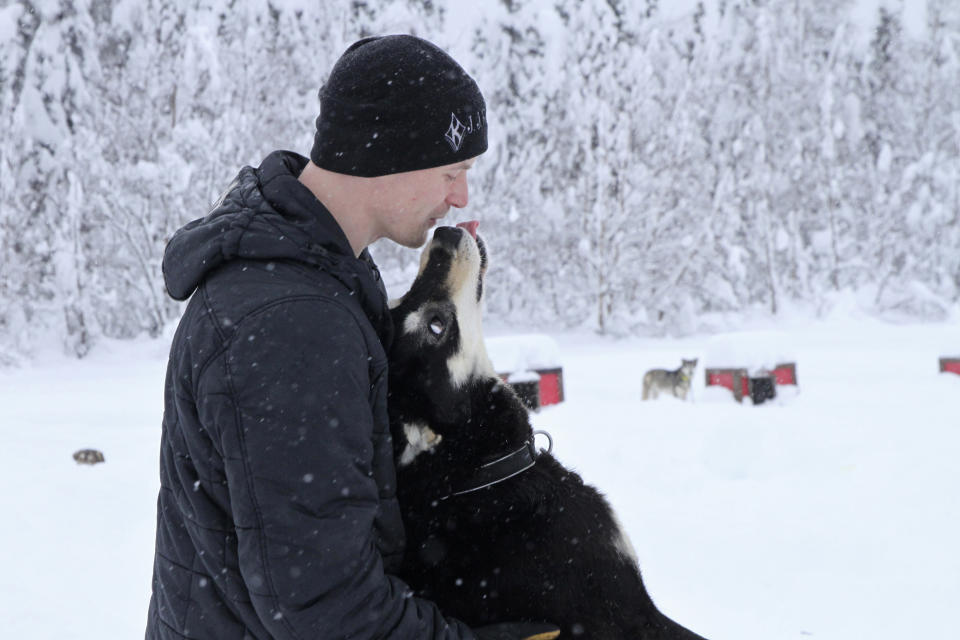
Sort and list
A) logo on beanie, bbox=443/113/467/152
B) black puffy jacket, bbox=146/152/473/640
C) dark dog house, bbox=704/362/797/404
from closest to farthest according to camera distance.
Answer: black puffy jacket, bbox=146/152/473/640, logo on beanie, bbox=443/113/467/152, dark dog house, bbox=704/362/797/404

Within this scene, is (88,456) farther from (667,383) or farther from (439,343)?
(667,383)

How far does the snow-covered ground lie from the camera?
13.2ft

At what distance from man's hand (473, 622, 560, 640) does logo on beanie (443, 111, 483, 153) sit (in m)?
1.09

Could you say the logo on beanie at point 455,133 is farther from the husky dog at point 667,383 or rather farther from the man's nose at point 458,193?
the husky dog at point 667,383

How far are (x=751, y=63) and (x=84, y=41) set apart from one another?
879 inches

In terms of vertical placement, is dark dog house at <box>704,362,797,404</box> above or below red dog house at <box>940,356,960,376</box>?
above

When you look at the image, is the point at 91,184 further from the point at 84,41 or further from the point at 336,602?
the point at 336,602

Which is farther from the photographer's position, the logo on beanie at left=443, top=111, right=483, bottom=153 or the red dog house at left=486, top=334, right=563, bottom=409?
the red dog house at left=486, top=334, right=563, bottom=409

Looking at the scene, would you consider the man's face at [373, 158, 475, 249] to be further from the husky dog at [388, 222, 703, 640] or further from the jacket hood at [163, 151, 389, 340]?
the husky dog at [388, 222, 703, 640]

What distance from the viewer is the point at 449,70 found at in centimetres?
170

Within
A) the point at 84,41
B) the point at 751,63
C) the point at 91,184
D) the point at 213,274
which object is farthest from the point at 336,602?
the point at 751,63

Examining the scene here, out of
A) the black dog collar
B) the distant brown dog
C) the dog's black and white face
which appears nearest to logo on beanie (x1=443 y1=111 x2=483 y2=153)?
the dog's black and white face

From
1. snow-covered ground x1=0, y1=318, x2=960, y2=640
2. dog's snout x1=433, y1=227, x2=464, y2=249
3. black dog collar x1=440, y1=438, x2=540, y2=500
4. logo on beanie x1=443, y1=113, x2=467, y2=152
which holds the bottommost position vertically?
snow-covered ground x1=0, y1=318, x2=960, y2=640

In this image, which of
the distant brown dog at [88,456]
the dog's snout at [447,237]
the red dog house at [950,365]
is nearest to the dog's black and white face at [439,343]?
the dog's snout at [447,237]
